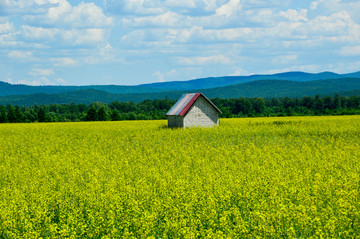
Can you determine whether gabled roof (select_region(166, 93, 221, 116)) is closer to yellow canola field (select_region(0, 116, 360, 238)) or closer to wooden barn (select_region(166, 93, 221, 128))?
wooden barn (select_region(166, 93, 221, 128))

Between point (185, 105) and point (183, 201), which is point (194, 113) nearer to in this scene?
point (185, 105)

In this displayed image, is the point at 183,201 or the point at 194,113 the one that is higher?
the point at 194,113

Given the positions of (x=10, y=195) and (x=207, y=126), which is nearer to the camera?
(x=10, y=195)

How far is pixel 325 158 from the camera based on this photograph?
56.1ft

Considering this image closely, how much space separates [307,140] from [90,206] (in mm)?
18270

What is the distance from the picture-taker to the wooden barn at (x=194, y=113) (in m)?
37.5

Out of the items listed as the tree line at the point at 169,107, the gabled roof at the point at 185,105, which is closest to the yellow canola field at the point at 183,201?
the gabled roof at the point at 185,105

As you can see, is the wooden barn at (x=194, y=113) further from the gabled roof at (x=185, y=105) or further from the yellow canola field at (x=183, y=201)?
the yellow canola field at (x=183, y=201)

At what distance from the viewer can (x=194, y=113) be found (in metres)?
38.2

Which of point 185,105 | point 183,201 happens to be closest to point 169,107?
point 185,105

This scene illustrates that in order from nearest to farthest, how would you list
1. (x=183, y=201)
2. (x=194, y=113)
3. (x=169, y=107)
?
(x=183, y=201) → (x=194, y=113) → (x=169, y=107)

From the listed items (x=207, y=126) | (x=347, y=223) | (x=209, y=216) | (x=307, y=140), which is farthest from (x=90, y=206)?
(x=207, y=126)

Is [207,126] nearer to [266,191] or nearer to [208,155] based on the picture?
[208,155]

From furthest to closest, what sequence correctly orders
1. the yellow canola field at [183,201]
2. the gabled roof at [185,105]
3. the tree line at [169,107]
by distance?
the tree line at [169,107], the gabled roof at [185,105], the yellow canola field at [183,201]
